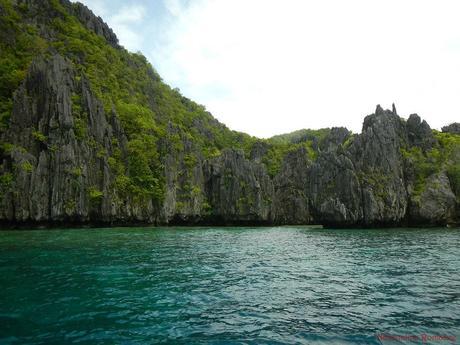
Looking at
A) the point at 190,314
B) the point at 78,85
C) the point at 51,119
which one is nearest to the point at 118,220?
the point at 51,119

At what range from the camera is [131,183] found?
67.7m

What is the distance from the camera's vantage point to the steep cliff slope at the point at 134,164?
182 ft

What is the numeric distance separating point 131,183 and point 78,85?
68.6 ft

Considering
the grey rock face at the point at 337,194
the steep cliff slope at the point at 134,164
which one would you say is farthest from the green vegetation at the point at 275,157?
the grey rock face at the point at 337,194

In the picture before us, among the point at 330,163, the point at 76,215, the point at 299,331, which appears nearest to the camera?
the point at 299,331

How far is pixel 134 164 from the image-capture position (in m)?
70.0

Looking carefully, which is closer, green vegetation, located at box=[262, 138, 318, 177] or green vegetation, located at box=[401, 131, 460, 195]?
green vegetation, located at box=[401, 131, 460, 195]

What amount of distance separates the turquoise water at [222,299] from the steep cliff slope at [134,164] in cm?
3371

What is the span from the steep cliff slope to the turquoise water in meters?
33.7

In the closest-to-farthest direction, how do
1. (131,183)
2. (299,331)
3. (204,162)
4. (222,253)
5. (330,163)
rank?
(299,331)
(222,253)
(131,183)
(330,163)
(204,162)

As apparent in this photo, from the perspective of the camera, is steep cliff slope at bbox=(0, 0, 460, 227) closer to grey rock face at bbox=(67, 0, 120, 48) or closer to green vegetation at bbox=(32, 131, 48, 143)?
green vegetation at bbox=(32, 131, 48, 143)

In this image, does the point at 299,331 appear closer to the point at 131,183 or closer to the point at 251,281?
the point at 251,281

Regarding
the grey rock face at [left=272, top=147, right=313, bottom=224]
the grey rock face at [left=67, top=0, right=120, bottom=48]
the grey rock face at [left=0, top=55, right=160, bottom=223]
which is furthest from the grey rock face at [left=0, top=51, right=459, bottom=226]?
the grey rock face at [left=67, top=0, right=120, bottom=48]

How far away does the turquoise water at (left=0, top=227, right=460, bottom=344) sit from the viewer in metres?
10.6
